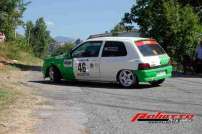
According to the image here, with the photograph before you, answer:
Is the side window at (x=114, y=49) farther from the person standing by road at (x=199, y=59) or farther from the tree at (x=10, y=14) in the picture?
the tree at (x=10, y=14)

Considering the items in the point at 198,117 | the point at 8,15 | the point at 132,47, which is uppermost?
the point at 8,15

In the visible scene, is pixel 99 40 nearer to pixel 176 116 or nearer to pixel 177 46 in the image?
pixel 176 116

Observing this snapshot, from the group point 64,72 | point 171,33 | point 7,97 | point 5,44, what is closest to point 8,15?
point 5,44

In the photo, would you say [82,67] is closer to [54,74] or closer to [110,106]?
[54,74]

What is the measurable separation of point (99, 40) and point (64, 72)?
1.73m

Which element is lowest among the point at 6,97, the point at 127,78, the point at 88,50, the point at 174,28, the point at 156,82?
the point at 6,97

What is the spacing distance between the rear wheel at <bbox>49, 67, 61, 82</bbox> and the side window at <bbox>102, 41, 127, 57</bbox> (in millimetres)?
2172

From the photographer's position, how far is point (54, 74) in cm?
1802

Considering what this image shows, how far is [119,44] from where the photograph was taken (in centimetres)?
1636

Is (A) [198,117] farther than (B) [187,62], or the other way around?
(B) [187,62]

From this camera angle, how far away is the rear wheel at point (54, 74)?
708 inches

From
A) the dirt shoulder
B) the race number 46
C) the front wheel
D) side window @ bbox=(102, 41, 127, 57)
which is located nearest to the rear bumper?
the front wheel

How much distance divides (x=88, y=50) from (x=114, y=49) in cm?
102

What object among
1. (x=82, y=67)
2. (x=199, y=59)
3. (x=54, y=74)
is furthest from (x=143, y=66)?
(x=199, y=59)
